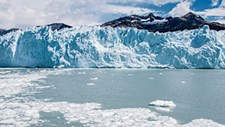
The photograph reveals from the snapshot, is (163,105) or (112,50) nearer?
(163,105)

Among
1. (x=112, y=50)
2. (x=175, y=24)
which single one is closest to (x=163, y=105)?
(x=112, y=50)

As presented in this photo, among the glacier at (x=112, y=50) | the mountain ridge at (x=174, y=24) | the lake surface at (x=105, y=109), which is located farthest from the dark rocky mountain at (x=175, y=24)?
the lake surface at (x=105, y=109)

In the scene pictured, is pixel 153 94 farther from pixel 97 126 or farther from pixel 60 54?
pixel 60 54

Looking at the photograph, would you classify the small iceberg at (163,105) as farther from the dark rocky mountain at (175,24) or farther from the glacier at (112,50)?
the dark rocky mountain at (175,24)

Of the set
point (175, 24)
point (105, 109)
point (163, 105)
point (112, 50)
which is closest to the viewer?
point (105, 109)

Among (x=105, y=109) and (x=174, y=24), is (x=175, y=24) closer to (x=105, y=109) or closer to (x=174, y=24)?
(x=174, y=24)

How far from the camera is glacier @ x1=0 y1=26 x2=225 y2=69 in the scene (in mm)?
42688

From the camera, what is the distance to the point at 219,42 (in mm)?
42469

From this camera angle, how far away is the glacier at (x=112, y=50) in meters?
42.7

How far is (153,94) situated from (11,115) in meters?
8.61

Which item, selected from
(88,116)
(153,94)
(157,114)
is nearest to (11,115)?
(88,116)

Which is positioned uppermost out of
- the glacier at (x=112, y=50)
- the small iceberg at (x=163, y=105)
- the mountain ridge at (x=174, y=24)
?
the mountain ridge at (x=174, y=24)

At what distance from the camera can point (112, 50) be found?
44281 millimetres

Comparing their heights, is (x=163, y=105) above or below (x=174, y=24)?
below
